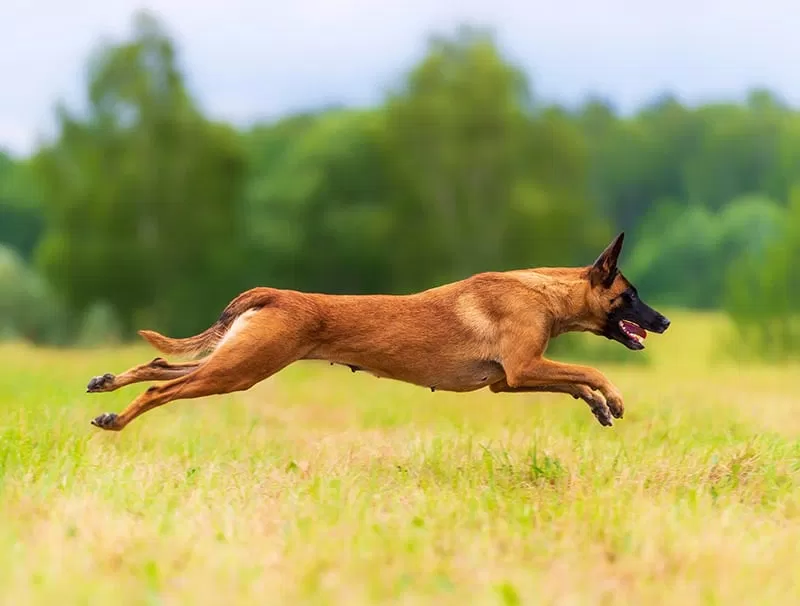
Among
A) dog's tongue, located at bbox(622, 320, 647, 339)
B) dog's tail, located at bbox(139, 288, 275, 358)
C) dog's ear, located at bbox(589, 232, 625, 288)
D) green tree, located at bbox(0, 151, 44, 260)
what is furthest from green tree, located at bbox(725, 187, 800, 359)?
dog's tail, located at bbox(139, 288, 275, 358)

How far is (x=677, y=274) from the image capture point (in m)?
46.8

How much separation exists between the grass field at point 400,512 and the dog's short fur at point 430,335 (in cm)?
57

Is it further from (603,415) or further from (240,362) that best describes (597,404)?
(240,362)

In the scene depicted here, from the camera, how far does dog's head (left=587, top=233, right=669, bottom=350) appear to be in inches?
335

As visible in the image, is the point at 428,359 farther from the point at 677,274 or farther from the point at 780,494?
the point at 677,274

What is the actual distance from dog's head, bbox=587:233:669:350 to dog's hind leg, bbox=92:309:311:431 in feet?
8.35

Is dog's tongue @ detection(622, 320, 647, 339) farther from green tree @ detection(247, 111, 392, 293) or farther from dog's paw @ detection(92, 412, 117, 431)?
green tree @ detection(247, 111, 392, 293)

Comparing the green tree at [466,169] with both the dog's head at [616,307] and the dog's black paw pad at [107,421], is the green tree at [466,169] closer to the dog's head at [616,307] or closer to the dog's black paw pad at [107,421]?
the dog's head at [616,307]

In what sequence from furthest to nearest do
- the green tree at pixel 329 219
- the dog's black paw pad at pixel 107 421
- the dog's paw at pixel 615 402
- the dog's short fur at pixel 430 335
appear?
the green tree at pixel 329 219 → the dog's paw at pixel 615 402 → the dog's short fur at pixel 430 335 → the dog's black paw pad at pixel 107 421

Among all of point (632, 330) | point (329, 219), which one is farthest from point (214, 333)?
point (329, 219)

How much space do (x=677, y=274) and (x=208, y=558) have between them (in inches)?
1740

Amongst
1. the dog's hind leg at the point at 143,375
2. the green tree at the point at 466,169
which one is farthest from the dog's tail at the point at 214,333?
the green tree at the point at 466,169

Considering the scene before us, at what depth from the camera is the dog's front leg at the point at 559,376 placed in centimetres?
802

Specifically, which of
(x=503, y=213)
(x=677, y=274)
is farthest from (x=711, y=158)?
(x=503, y=213)
